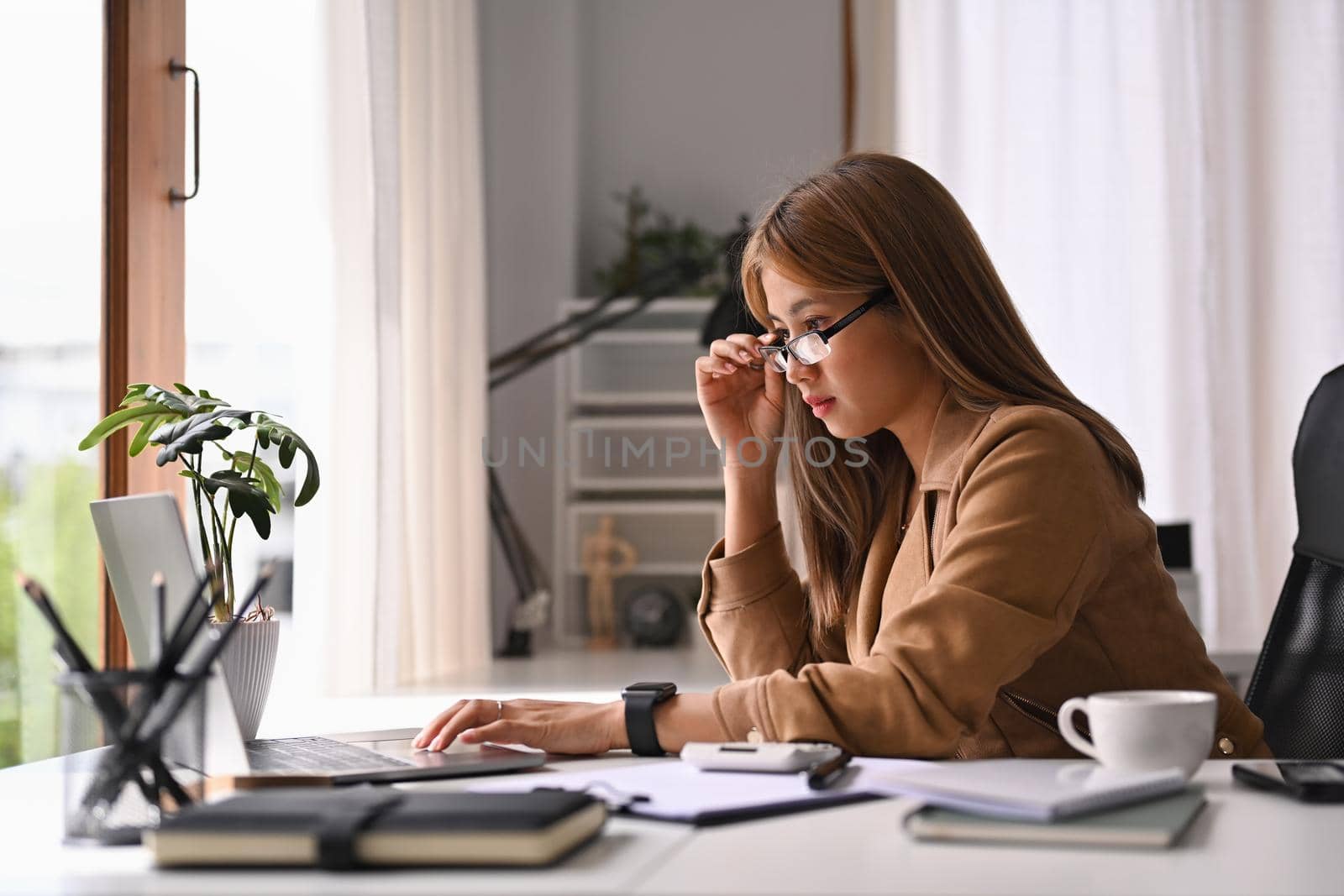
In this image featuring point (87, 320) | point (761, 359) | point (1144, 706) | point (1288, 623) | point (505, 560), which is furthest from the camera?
point (505, 560)

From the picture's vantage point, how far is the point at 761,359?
4.97ft

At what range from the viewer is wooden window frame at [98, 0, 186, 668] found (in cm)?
203

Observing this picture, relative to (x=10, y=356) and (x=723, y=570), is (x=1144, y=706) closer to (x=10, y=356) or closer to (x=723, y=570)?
(x=723, y=570)

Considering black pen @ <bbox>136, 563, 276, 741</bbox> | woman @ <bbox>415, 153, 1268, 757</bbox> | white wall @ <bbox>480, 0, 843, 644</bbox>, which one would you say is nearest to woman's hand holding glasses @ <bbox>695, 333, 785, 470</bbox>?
woman @ <bbox>415, 153, 1268, 757</bbox>

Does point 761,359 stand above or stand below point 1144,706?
above

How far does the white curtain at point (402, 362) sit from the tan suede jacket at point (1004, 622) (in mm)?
1387

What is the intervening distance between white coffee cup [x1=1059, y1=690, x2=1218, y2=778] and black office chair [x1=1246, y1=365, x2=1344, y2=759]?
0.61 m

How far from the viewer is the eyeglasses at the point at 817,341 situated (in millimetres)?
1284

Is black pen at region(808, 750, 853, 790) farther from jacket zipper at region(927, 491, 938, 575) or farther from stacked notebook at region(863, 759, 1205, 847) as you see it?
jacket zipper at region(927, 491, 938, 575)

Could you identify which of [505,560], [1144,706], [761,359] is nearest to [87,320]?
[761,359]

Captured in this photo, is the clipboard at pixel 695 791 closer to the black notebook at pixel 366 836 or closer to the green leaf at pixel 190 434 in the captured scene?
the black notebook at pixel 366 836

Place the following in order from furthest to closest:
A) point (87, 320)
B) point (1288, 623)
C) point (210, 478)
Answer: point (87, 320) < point (1288, 623) < point (210, 478)

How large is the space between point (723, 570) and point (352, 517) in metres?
1.21

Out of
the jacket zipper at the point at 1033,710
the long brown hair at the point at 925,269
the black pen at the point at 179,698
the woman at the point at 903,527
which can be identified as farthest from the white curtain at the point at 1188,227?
the black pen at the point at 179,698
